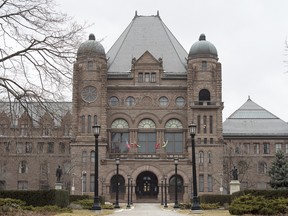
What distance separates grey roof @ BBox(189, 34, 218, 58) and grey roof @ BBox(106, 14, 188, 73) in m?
4.29

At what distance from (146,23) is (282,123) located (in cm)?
2748

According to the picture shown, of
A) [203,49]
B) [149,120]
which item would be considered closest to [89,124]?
[149,120]

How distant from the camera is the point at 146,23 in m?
96.8

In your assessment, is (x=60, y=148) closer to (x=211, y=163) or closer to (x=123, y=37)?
(x=123, y=37)

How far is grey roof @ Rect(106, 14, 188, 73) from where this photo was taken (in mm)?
89000

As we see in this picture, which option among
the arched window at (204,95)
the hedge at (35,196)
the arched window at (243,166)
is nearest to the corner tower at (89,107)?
the arched window at (204,95)

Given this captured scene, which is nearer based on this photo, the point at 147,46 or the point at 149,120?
the point at 149,120

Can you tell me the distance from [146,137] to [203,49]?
1496cm

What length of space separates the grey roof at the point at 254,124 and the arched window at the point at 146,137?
15.0 m

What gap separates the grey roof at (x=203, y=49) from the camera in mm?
83875

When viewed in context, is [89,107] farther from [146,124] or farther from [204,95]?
[204,95]

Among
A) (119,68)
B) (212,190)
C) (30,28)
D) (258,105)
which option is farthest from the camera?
(258,105)

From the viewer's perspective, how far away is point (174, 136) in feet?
283

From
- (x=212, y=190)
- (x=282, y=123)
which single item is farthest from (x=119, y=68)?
(x=282, y=123)
